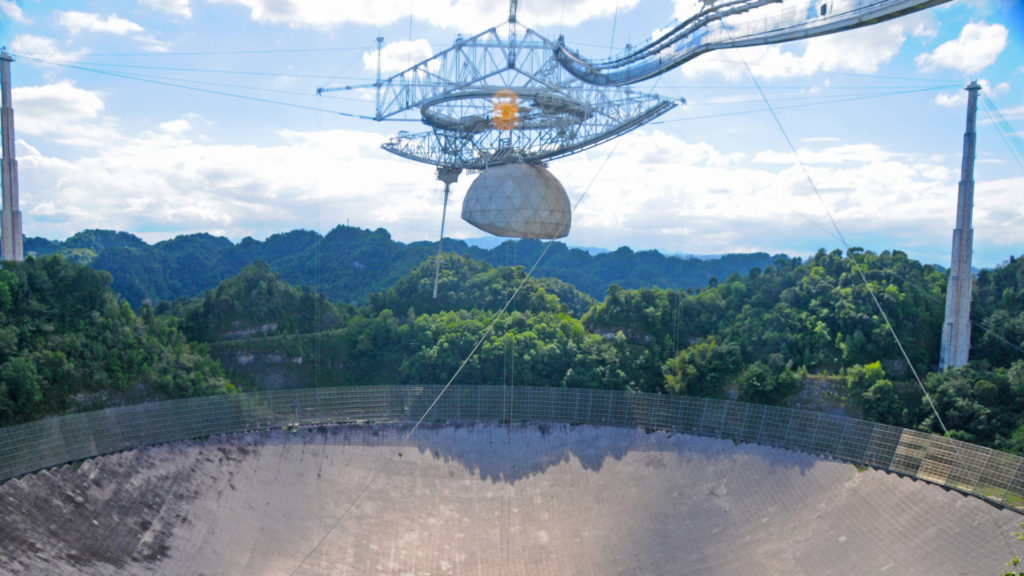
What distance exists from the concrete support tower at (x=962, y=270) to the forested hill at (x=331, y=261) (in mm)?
20636

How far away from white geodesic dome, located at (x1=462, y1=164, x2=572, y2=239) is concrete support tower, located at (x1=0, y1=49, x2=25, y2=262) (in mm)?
11513

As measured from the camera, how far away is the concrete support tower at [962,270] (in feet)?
60.8

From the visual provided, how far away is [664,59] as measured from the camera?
51.9ft

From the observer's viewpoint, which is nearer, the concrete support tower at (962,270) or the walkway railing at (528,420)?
the walkway railing at (528,420)

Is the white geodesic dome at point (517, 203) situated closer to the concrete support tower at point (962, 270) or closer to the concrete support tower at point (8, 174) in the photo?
the concrete support tower at point (962, 270)

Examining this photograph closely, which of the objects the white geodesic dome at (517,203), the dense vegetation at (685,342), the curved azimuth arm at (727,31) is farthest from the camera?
the white geodesic dome at (517,203)

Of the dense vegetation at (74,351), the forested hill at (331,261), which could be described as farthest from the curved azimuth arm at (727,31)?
the forested hill at (331,261)

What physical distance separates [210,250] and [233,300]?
30.3 m

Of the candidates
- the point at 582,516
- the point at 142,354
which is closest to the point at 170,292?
the point at 142,354

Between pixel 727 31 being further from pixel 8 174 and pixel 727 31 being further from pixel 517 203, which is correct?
pixel 8 174

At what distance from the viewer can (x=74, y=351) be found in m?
18.8

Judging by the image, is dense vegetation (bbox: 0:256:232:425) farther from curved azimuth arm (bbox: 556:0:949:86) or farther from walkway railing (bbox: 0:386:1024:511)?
curved azimuth arm (bbox: 556:0:949:86)

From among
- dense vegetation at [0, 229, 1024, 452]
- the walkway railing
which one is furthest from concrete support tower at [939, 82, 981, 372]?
the walkway railing

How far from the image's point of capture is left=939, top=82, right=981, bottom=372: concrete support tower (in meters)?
18.5
